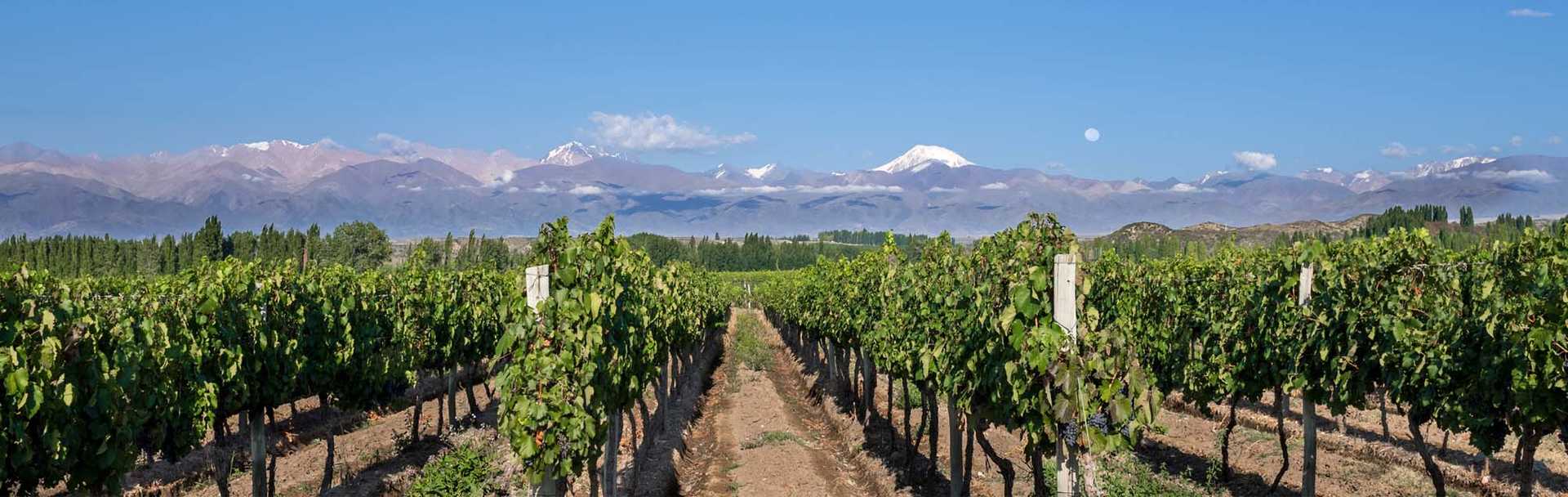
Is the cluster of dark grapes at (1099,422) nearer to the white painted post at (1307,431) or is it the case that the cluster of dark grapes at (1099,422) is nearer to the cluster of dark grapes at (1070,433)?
the cluster of dark grapes at (1070,433)

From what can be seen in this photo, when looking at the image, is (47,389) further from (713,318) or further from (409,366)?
(713,318)

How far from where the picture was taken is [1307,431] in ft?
42.0

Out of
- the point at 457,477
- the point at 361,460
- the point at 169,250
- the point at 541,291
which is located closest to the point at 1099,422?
the point at 541,291

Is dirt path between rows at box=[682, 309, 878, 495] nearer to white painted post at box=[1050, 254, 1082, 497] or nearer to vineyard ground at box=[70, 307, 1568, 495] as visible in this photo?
vineyard ground at box=[70, 307, 1568, 495]

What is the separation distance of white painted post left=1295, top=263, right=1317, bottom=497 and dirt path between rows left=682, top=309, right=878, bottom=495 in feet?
22.7

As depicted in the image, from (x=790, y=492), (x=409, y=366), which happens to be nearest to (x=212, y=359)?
(x=409, y=366)

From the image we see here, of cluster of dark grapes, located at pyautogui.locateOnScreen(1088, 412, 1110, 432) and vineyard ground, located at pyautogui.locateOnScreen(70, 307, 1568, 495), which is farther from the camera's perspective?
vineyard ground, located at pyautogui.locateOnScreen(70, 307, 1568, 495)

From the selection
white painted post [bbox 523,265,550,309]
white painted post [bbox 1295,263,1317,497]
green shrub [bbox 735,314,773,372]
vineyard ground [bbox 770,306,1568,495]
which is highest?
white painted post [bbox 523,265,550,309]

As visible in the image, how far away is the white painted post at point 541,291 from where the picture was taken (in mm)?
9695

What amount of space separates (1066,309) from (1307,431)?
691 cm

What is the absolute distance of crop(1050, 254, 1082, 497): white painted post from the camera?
25.8ft

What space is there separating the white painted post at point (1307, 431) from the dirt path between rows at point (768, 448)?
691 cm

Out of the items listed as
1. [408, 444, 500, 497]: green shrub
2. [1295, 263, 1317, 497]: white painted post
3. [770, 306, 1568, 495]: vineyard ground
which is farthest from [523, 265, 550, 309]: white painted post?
[1295, 263, 1317, 497]: white painted post

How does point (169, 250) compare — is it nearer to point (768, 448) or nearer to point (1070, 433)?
point (768, 448)
